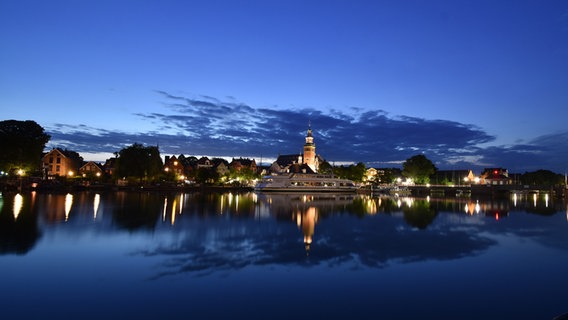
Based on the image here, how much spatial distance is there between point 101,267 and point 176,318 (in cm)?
678

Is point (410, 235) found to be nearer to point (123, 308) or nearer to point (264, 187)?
point (123, 308)

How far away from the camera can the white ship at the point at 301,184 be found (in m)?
105

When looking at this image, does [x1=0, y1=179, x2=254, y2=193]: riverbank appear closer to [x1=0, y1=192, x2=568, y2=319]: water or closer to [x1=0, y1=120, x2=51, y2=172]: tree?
[x1=0, y1=120, x2=51, y2=172]: tree

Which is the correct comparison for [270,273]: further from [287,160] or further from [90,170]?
[287,160]

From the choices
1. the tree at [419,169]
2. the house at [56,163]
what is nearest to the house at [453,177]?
the tree at [419,169]

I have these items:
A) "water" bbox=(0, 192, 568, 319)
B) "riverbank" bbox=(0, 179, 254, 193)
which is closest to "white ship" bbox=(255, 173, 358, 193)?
"riverbank" bbox=(0, 179, 254, 193)

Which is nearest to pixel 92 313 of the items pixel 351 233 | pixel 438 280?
pixel 438 280

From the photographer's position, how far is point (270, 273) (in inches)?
594

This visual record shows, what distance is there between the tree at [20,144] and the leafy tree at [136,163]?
48.6ft

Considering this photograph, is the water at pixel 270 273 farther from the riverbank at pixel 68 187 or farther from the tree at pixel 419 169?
the tree at pixel 419 169

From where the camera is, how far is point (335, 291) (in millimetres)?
12859

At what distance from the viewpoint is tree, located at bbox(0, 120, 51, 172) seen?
66062 mm

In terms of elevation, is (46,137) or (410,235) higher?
(46,137)

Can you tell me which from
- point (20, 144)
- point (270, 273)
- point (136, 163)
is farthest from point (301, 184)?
point (270, 273)
